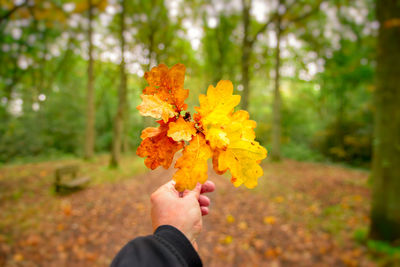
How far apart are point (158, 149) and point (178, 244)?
463 mm

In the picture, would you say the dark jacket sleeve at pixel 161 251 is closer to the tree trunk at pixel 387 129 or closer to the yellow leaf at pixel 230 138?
the yellow leaf at pixel 230 138

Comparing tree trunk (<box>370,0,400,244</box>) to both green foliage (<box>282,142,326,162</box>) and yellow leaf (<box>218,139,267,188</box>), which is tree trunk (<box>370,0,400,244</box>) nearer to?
yellow leaf (<box>218,139,267,188</box>)

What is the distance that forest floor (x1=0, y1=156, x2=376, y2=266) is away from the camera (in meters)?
3.38

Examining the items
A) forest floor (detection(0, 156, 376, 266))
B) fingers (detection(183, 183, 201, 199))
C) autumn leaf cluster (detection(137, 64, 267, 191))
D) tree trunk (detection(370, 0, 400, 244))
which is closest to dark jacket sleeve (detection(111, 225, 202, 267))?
fingers (detection(183, 183, 201, 199))

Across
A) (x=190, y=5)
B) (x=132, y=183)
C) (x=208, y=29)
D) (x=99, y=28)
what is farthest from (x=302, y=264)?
(x=99, y=28)

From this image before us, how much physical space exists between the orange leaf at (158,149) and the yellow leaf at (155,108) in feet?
0.23

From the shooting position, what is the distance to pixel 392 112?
3.33m

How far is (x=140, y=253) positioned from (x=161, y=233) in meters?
0.11

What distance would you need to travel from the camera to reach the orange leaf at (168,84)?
64 centimetres

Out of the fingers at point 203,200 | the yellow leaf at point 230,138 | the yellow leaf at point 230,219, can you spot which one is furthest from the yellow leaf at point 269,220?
the yellow leaf at point 230,138

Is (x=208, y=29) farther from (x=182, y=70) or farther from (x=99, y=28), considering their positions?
(x=182, y=70)

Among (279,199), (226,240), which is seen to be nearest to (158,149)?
(226,240)

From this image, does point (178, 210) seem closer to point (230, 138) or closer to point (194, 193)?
point (194, 193)

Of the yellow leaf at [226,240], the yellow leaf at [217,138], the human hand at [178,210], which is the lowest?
the yellow leaf at [226,240]
